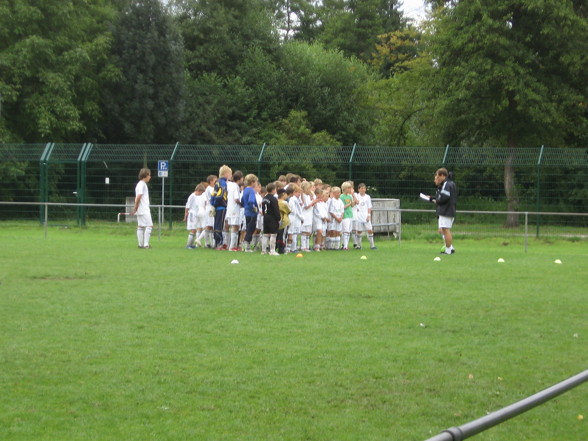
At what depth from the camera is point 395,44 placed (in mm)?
65500

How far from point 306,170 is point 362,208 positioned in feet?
27.8

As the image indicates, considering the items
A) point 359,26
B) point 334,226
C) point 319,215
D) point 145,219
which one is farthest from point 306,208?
point 359,26

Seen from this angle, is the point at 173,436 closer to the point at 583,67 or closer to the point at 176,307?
the point at 176,307

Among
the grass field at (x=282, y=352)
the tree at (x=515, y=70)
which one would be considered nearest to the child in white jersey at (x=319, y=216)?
the grass field at (x=282, y=352)

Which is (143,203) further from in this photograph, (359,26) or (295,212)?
(359,26)

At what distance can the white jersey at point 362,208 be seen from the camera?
23.2m

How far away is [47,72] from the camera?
133 ft

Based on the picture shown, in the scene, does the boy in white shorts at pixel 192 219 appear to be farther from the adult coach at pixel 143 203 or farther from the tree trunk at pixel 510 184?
the tree trunk at pixel 510 184

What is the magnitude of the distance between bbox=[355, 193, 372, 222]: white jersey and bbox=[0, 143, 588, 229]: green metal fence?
679cm

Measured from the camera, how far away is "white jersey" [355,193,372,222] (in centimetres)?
2323

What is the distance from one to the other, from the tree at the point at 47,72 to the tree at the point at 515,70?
1685 cm

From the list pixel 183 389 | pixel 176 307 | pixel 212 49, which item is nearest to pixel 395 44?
pixel 212 49

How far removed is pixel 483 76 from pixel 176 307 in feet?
86.5

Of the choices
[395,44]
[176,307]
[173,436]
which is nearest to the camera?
[173,436]
